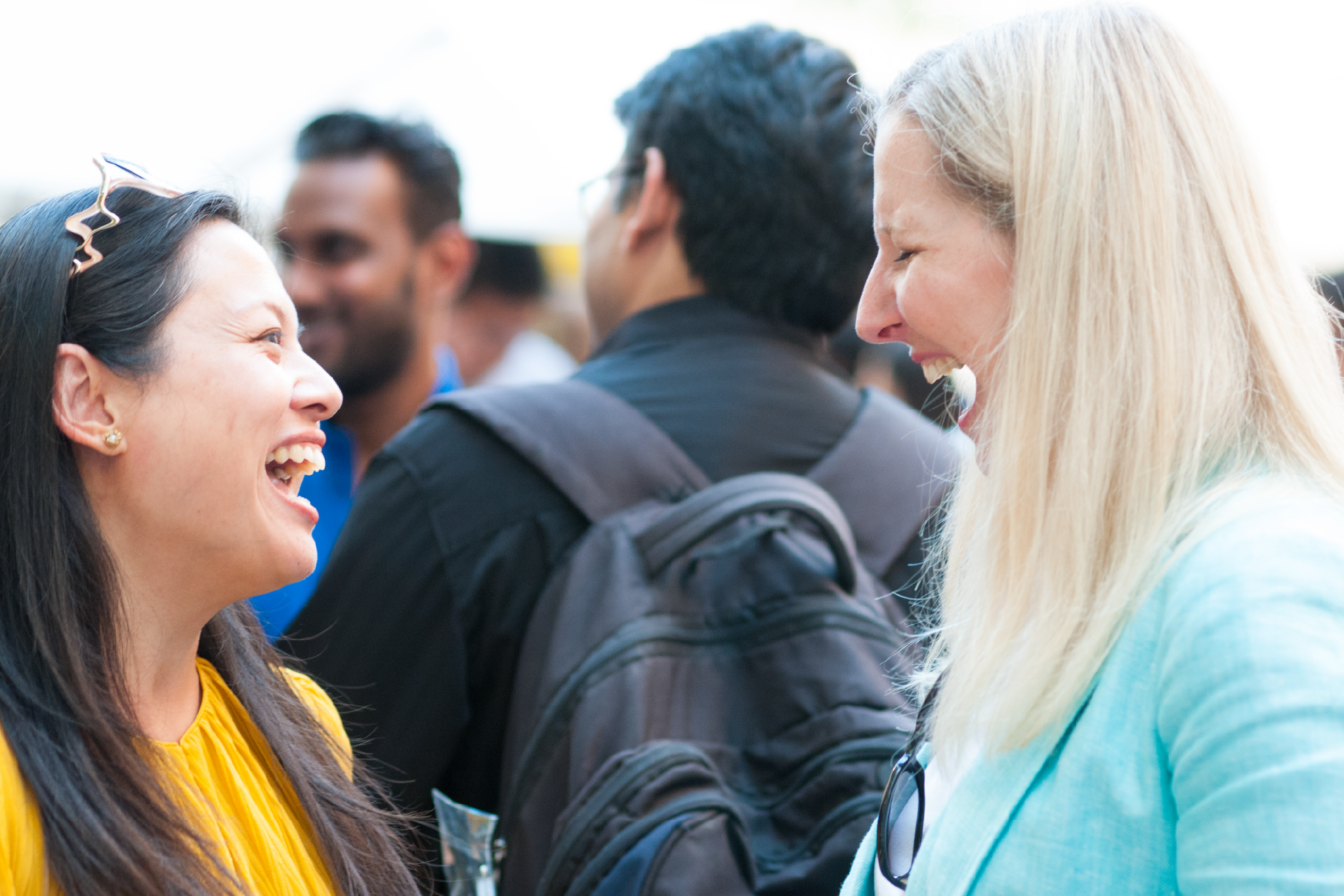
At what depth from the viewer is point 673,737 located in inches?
63.3

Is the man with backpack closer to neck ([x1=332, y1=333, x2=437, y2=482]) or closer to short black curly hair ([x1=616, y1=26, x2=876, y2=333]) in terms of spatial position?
short black curly hair ([x1=616, y1=26, x2=876, y2=333])

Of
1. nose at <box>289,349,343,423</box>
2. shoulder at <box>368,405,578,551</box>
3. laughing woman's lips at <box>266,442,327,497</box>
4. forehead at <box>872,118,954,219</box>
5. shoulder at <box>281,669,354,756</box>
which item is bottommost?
shoulder at <box>281,669,354,756</box>

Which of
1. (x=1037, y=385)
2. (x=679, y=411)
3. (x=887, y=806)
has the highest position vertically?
(x=1037, y=385)

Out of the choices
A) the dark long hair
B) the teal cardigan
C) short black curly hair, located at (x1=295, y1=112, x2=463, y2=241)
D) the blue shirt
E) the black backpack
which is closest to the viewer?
the teal cardigan

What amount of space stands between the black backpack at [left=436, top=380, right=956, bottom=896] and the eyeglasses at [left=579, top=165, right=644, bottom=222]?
0.63 meters

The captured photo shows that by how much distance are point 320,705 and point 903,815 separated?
0.88 metres

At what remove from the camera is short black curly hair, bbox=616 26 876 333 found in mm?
2172

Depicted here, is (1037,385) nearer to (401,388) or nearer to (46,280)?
(46,280)

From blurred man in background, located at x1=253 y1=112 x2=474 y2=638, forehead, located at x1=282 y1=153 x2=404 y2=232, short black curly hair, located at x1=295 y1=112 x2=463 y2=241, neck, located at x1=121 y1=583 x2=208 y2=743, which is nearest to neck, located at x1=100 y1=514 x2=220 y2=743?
neck, located at x1=121 y1=583 x2=208 y2=743

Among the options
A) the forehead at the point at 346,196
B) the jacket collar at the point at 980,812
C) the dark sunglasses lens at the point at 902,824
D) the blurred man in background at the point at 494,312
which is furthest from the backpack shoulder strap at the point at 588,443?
the blurred man in background at the point at 494,312

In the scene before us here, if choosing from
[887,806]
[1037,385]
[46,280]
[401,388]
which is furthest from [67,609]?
[401,388]

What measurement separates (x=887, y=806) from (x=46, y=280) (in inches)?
46.0

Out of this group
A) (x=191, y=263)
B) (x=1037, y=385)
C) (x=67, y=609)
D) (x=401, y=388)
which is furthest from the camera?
(x=401, y=388)

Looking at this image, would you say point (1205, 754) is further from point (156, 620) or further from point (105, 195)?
point (105, 195)
